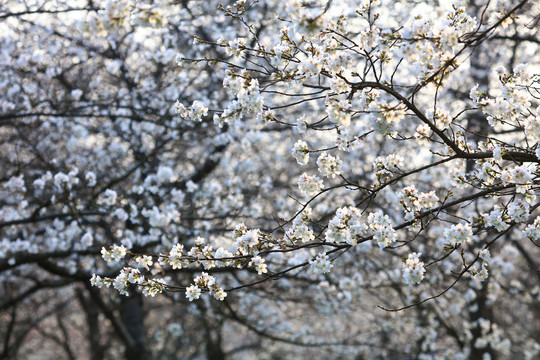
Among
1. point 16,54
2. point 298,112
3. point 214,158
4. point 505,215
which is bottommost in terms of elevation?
point 505,215

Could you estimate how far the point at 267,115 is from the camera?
3266 millimetres

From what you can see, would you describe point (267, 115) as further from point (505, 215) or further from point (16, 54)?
point (16, 54)

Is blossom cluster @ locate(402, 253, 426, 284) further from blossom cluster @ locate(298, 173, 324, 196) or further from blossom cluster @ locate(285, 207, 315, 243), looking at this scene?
blossom cluster @ locate(298, 173, 324, 196)

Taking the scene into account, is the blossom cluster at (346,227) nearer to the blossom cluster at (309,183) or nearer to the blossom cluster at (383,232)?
the blossom cluster at (383,232)

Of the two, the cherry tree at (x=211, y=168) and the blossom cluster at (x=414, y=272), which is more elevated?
the cherry tree at (x=211, y=168)

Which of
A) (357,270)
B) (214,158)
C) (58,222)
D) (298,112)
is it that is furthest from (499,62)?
(58,222)

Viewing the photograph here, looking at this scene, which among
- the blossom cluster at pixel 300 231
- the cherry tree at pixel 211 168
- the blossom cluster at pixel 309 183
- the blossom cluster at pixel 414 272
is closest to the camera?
the blossom cluster at pixel 414 272

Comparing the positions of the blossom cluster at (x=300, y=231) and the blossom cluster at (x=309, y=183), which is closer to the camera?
the blossom cluster at (x=300, y=231)

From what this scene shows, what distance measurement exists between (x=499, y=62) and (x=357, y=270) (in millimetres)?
4935

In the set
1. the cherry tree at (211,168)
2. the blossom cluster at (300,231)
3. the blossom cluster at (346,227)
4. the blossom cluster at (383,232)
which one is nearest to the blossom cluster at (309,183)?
the cherry tree at (211,168)

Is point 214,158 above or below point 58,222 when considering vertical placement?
above

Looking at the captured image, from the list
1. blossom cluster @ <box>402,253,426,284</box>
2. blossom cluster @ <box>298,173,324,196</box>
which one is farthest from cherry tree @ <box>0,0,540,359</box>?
blossom cluster @ <box>402,253,426,284</box>

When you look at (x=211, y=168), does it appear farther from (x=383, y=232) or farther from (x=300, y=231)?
(x=383, y=232)

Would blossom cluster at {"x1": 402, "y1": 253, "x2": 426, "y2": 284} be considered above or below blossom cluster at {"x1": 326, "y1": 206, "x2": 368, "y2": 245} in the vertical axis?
below
